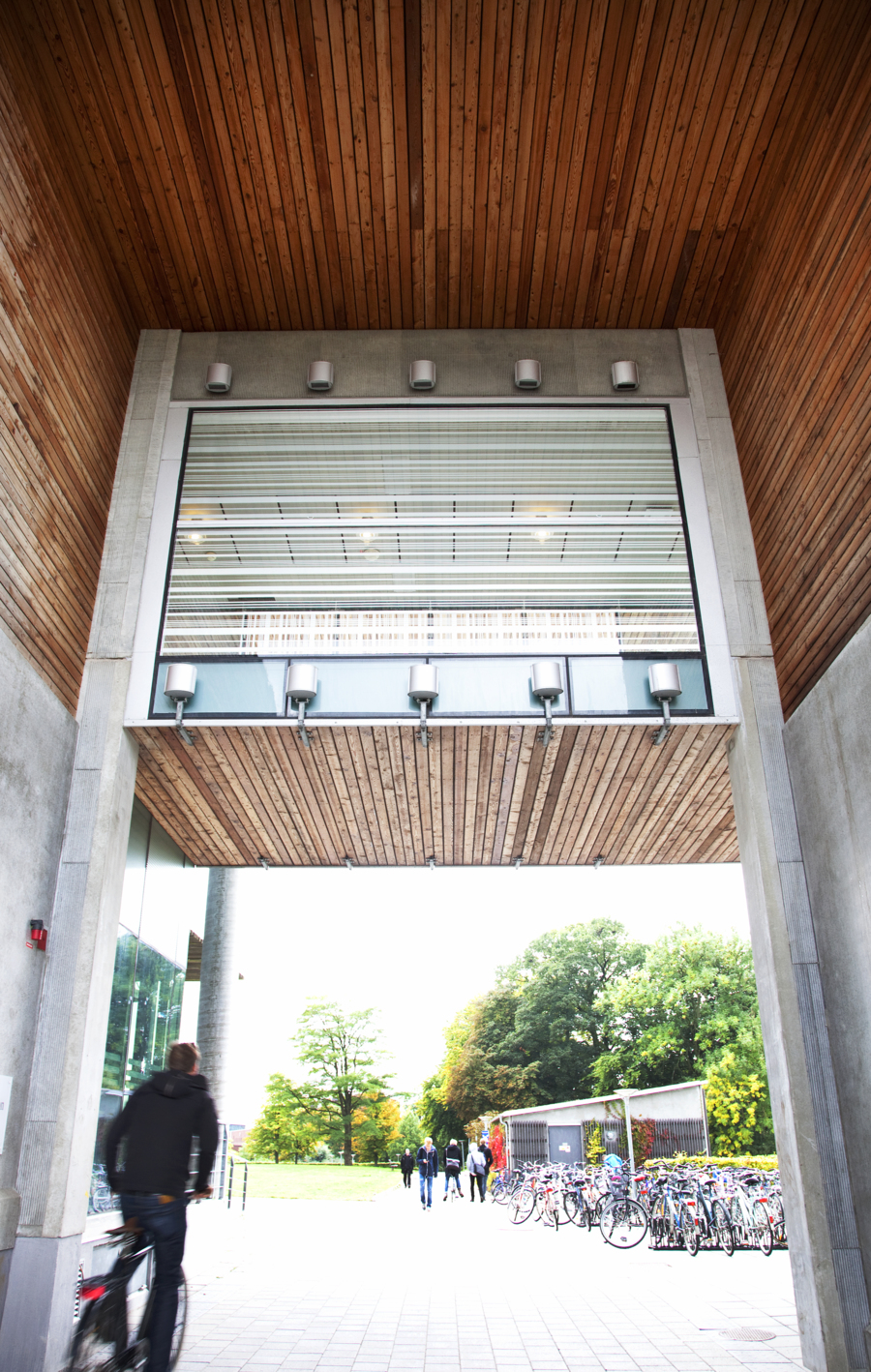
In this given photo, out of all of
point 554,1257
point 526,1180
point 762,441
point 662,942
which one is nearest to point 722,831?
point 762,441

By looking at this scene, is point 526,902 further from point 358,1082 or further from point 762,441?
point 762,441

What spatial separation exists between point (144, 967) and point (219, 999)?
6.27m

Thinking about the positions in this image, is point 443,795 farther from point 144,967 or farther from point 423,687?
point 144,967

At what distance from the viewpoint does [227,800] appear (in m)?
8.28

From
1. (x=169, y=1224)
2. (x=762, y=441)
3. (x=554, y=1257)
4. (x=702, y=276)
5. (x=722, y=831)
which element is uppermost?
(x=702, y=276)

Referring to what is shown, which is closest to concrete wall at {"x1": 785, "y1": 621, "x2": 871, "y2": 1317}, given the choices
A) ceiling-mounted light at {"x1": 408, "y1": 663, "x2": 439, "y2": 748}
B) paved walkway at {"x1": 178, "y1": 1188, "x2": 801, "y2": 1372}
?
paved walkway at {"x1": 178, "y1": 1188, "x2": 801, "y2": 1372}

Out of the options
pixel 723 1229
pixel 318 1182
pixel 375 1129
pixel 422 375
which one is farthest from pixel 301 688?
pixel 375 1129

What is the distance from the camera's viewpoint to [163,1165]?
3.71m

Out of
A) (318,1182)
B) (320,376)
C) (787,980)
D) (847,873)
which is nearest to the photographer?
(847,873)

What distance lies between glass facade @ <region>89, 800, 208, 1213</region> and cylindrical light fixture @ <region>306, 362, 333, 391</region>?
4.27 meters

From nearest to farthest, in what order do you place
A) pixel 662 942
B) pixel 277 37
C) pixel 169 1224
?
pixel 169 1224, pixel 277 37, pixel 662 942

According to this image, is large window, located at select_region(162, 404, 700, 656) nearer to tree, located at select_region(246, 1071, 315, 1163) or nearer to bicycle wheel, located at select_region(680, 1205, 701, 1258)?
bicycle wheel, located at select_region(680, 1205, 701, 1258)

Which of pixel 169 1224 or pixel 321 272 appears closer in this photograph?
pixel 169 1224

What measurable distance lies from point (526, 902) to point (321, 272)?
1669 inches
